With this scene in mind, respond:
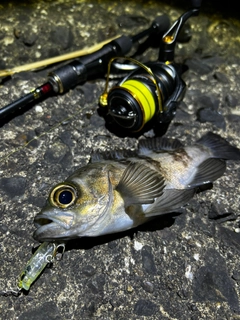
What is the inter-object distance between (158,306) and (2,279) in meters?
0.96

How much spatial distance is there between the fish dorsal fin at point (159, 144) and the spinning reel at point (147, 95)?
4.9 inches

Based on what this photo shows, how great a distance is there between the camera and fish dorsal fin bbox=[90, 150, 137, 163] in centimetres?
272

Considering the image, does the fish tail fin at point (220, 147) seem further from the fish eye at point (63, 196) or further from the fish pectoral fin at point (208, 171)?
the fish eye at point (63, 196)

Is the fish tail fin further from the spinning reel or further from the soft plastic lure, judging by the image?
the soft plastic lure

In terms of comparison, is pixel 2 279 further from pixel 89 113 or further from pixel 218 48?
pixel 218 48

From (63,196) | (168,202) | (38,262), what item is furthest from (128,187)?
(38,262)

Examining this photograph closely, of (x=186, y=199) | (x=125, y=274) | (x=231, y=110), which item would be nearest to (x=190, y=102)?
(x=231, y=110)

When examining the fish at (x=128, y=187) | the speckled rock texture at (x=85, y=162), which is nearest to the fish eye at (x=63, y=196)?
the fish at (x=128, y=187)

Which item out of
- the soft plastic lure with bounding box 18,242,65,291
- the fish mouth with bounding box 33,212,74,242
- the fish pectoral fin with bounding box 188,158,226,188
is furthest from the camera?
the fish pectoral fin with bounding box 188,158,226,188

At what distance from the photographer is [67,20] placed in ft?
12.9

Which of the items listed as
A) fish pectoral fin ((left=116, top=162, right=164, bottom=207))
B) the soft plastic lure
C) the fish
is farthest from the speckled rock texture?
fish pectoral fin ((left=116, top=162, right=164, bottom=207))

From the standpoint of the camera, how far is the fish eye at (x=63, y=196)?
2.13m

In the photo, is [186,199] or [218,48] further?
[218,48]

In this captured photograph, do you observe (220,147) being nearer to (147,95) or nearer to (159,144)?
(159,144)
